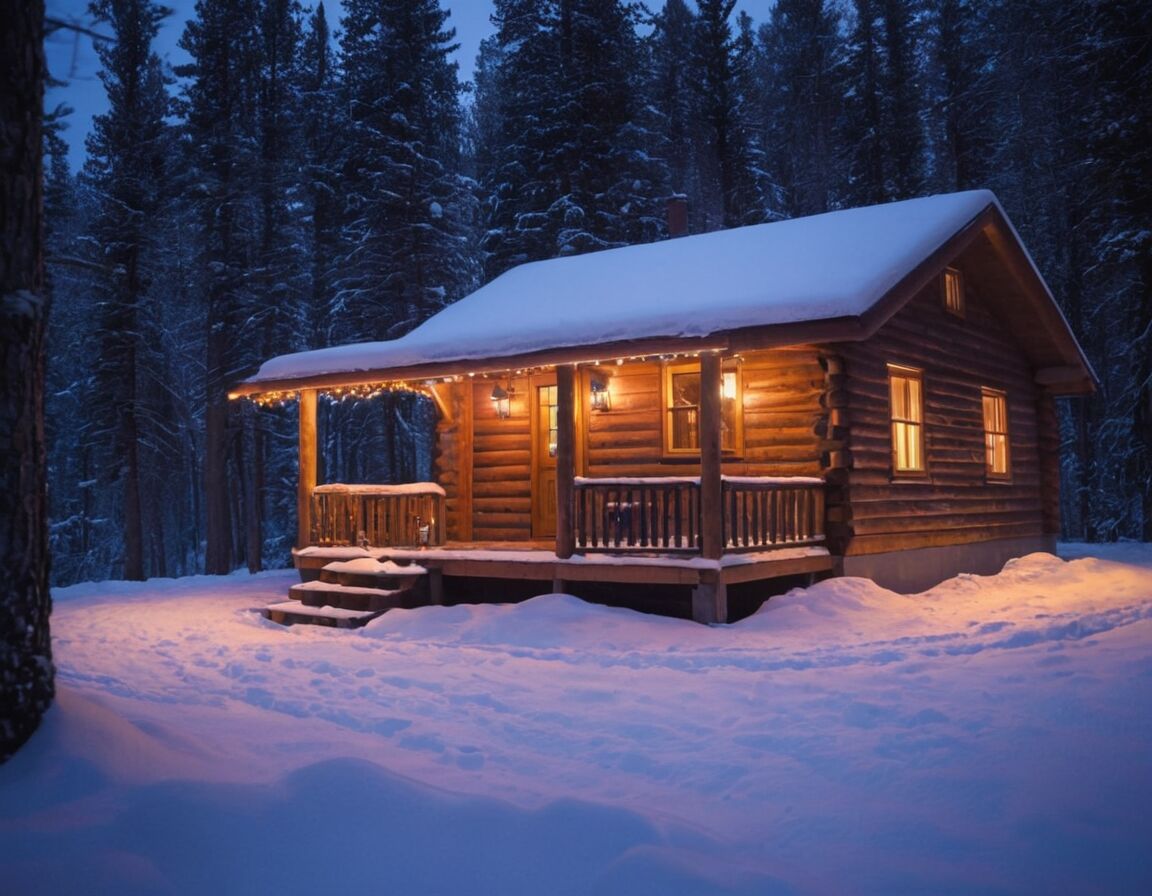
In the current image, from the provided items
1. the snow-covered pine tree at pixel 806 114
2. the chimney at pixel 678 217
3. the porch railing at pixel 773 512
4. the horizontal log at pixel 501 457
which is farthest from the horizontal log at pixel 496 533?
the snow-covered pine tree at pixel 806 114

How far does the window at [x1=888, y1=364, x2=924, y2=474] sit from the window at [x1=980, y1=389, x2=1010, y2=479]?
9.67 feet

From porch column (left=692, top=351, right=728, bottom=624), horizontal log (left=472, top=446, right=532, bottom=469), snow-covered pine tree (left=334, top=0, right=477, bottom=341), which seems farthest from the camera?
snow-covered pine tree (left=334, top=0, right=477, bottom=341)

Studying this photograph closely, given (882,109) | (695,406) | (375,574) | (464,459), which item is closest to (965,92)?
(882,109)

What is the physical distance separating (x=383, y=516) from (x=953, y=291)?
1016cm

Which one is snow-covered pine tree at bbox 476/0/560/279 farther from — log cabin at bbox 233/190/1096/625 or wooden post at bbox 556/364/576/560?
wooden post at bbox 556/364/576/560

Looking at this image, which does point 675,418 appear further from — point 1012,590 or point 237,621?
point 237,621

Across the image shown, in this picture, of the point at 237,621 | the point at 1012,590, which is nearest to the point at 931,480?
the point at 1012,590

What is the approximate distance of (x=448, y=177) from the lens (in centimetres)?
2623

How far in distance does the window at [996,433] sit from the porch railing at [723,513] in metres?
6.11

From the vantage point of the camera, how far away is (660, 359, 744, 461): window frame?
44.1 ft

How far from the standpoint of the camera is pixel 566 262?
18.3 m

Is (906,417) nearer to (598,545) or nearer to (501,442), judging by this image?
(598,545)

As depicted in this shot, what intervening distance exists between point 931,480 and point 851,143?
1753 centimetres

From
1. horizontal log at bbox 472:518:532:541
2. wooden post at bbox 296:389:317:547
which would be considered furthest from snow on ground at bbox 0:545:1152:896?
horizontal log at bbox 472:518:532:541
